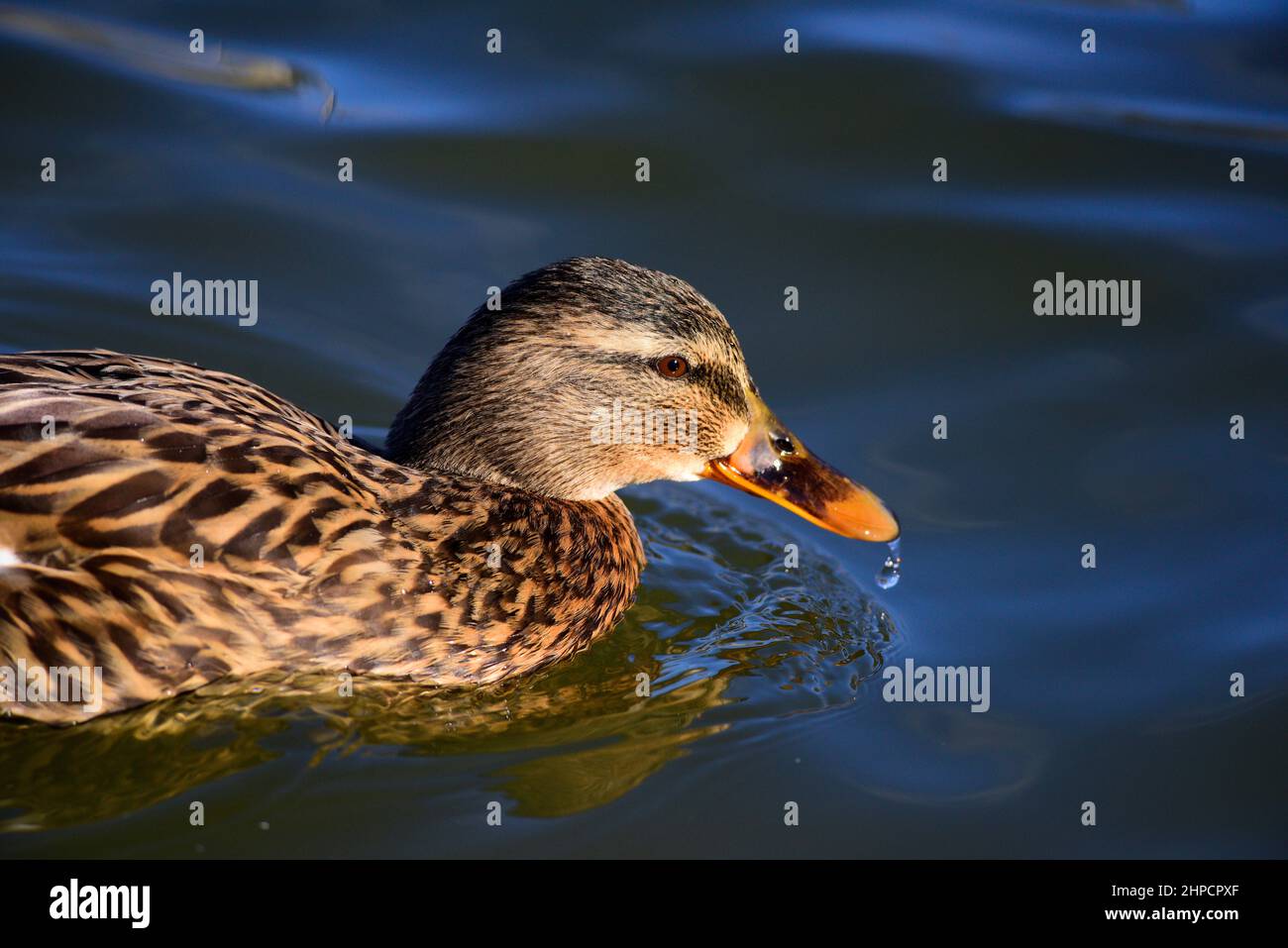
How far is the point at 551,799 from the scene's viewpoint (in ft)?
17.4

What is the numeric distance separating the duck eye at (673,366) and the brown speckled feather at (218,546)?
778mm

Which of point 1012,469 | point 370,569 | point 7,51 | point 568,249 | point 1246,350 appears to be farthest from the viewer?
point 7,51

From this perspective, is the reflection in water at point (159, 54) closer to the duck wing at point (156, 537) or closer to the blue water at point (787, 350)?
the blue water at point (787, 350)

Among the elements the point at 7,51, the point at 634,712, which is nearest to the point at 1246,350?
the point at 634,712

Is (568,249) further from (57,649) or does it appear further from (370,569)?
(57,649)

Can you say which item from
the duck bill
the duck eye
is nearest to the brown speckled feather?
the duck eye

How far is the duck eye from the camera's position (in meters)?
5.82

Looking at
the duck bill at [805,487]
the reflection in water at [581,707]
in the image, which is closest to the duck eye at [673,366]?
the duck bill at [805,487]

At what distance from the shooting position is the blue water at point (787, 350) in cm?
535

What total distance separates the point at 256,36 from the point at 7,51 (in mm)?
1458

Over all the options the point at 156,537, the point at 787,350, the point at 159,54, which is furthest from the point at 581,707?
the point at 159,54

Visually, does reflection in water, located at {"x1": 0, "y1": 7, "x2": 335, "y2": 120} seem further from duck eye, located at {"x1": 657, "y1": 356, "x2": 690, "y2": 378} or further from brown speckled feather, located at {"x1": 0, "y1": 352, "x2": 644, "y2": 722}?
duck eye, located at {"x1": 657, "y1": 356, "x2": 690, "y2": 378}

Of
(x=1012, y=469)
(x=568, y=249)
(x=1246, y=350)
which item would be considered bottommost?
(x=1012, y=469)
